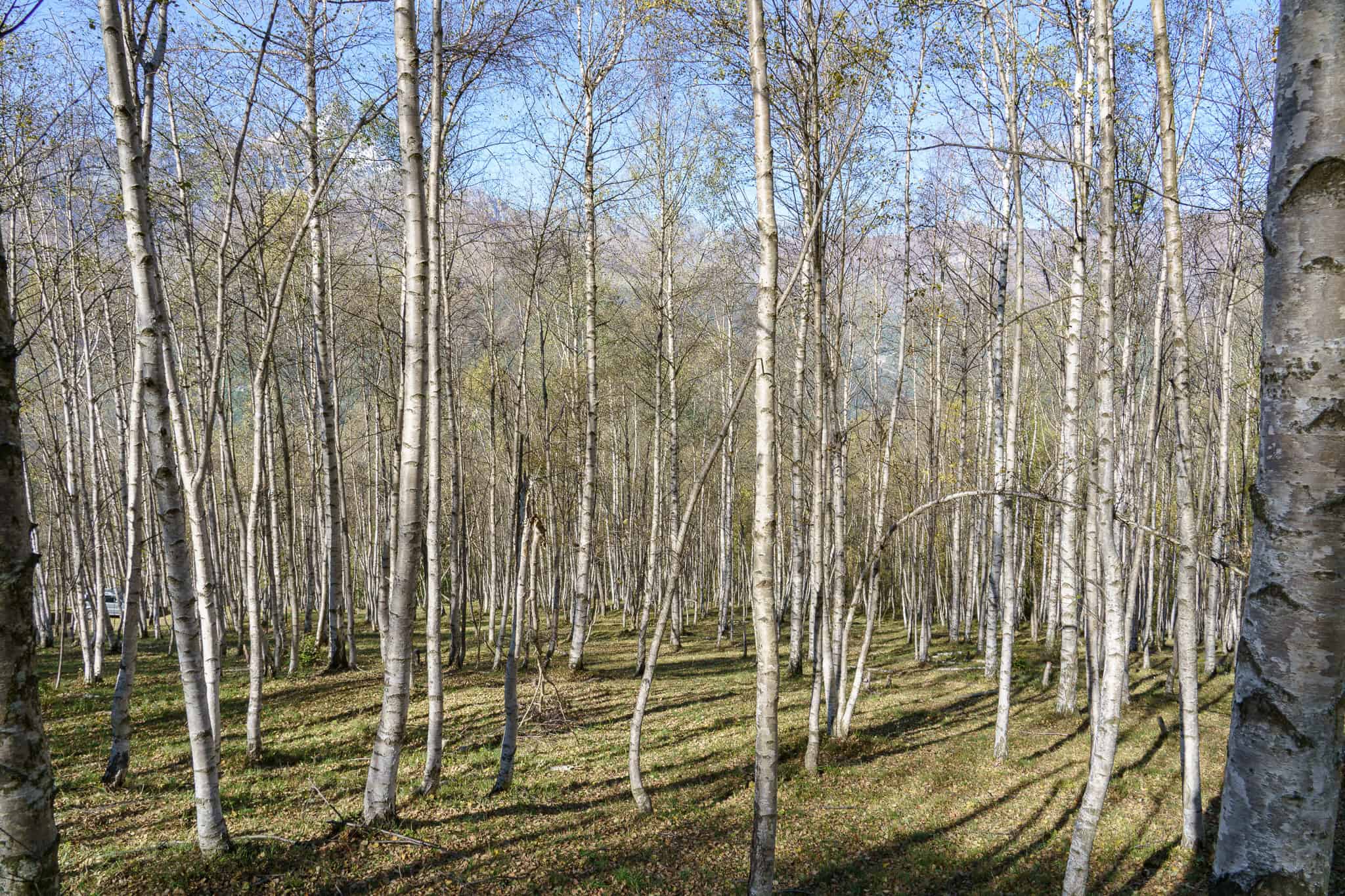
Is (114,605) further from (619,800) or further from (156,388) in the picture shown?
(156,388)

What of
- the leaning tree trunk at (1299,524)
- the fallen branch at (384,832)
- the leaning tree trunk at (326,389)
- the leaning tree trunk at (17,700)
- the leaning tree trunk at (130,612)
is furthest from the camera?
the leaning tree trunk at (326,389)

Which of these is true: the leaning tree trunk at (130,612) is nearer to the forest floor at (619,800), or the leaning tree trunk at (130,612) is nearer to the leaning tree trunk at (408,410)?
the forest floor at (619,800)

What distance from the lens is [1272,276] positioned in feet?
4.53

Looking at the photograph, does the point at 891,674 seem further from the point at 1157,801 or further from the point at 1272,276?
the point at 1272,276

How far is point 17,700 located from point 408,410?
129 inches

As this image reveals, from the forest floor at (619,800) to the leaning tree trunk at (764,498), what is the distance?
1385mm

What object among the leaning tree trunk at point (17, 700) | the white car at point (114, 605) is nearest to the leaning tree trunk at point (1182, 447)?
the leaning tree trunk at point (17, 700)

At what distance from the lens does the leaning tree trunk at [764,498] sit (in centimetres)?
398

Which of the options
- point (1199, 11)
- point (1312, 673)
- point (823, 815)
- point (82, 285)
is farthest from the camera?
point (82, 285)

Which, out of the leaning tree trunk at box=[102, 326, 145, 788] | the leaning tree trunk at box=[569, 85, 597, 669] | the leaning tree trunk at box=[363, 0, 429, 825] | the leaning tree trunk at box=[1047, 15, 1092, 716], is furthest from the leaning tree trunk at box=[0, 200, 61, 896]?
the leaning tree trunk at box=[569, 85, 597, 669]

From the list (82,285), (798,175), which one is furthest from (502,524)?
(798,175)

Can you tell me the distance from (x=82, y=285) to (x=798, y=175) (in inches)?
471

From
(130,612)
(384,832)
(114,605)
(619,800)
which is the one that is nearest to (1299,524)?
(384,832)

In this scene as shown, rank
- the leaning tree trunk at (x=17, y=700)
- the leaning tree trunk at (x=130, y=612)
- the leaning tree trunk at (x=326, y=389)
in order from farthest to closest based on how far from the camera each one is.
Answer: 1. the leaning tree trunk at (x=326, y=389)
2. the leaning tree trunk at (x=130, y=612)
3. the leaning tree trunk at (x=17, y=700)
